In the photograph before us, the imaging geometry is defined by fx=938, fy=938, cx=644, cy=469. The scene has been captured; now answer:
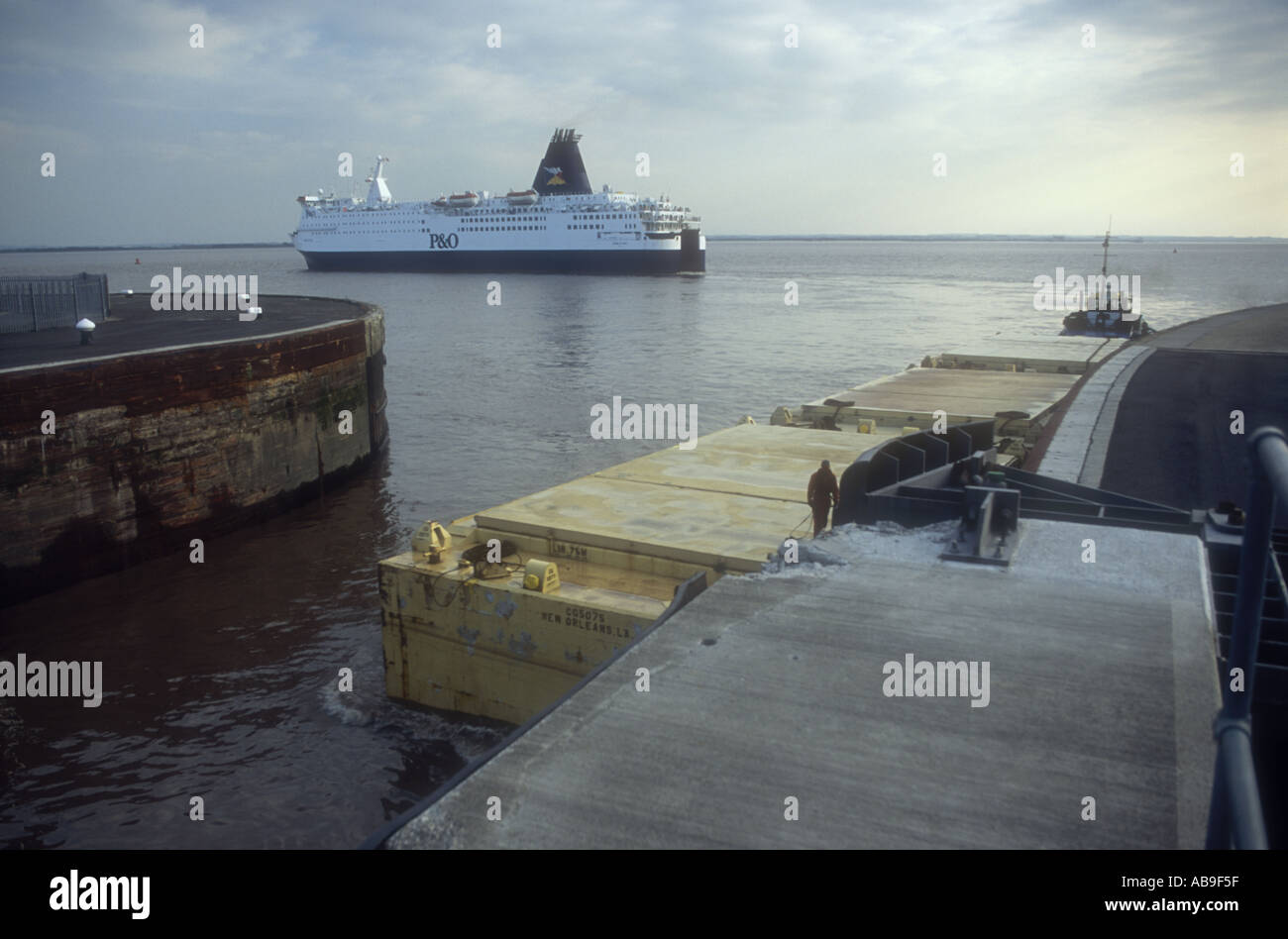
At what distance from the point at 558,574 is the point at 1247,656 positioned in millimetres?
9367

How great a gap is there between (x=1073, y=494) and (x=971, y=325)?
211ft

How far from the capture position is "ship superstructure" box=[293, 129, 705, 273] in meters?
123

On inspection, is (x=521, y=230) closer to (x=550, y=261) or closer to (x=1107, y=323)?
(x=550, y=261)

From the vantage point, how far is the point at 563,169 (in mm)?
131875

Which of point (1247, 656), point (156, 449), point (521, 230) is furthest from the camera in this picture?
point (521, 230)

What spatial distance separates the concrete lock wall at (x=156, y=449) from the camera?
55.8 ft

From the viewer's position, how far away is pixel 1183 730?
4.93m

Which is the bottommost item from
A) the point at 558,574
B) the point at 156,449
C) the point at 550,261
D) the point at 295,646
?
the point at 295,646

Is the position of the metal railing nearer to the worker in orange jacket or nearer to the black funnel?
the worker in orange jacket

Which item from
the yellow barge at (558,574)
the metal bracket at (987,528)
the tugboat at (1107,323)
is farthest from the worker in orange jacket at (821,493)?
the tugboat at (1107,323)

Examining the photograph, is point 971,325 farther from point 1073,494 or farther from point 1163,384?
point 1073,494

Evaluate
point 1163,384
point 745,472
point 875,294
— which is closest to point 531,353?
point 1163,384

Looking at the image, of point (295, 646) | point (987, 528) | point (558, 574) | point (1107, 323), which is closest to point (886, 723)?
point (987, 528)

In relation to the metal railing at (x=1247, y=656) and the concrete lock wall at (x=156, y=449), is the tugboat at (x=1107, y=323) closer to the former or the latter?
the concrete lock wall at (x=156, y=449)
